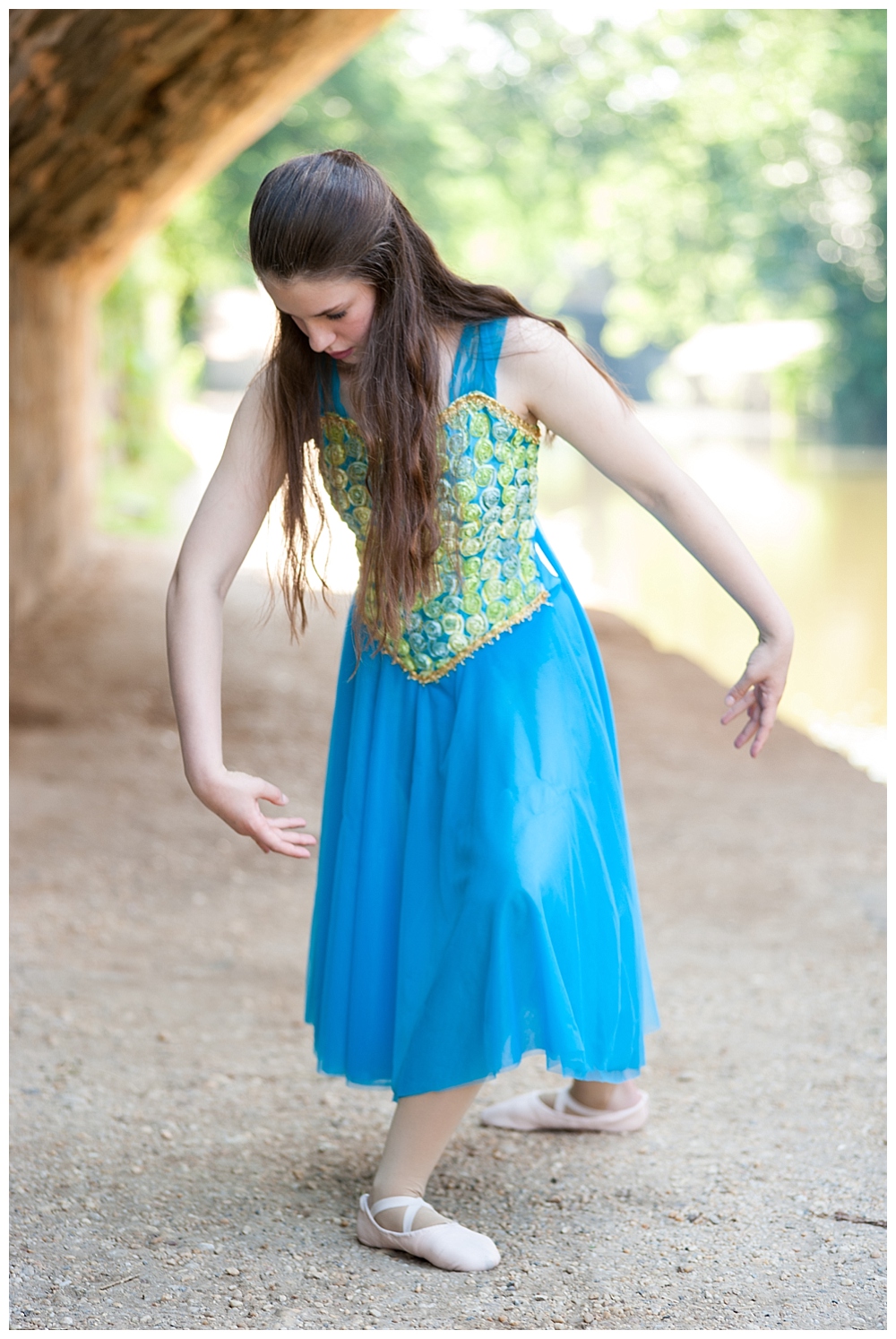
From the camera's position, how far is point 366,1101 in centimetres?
280

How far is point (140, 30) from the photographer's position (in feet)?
16.5

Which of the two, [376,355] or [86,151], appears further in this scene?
[86,151]

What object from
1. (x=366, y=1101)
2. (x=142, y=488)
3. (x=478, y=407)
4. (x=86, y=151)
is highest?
(x=86, y=151)

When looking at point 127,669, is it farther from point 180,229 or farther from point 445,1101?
point 180,229

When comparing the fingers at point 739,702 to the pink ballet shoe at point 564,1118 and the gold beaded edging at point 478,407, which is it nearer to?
the gold beaded edging at point 478,407

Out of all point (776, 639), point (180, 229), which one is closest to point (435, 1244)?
point (776, 639)

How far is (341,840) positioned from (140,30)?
4.01m

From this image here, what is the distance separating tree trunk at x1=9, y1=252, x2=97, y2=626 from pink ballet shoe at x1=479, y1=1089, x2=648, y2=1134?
5.43 metres

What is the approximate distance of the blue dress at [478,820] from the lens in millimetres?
1955

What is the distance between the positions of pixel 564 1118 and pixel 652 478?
128 cm

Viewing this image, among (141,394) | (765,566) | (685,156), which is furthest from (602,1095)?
(685,156)

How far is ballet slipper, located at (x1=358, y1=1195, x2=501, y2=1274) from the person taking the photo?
6.71ft

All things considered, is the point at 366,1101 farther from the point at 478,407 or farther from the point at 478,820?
the point at 478,407

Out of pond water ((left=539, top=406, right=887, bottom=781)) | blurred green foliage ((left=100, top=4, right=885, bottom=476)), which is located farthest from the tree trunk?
blurred green foliage ((left=100, top=4, right=885, bottom=476))
